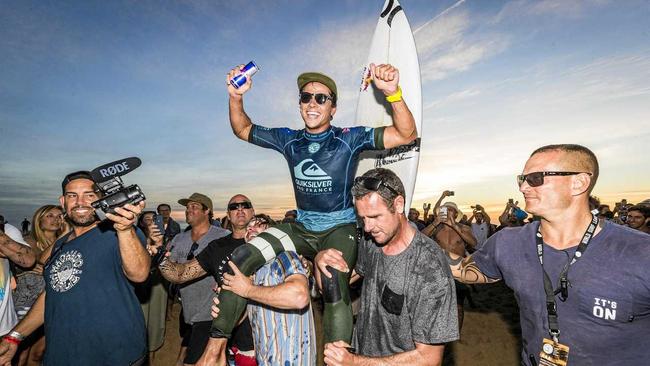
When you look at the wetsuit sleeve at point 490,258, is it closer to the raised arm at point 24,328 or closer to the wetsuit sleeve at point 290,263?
the wetsuit sleeve at point 290,263

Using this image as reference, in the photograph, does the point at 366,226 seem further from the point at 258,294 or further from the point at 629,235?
the point at 629,235

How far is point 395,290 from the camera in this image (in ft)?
8.39

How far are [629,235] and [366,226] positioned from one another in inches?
71.8

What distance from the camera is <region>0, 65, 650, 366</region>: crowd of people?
2330mm

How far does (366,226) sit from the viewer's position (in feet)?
8.63

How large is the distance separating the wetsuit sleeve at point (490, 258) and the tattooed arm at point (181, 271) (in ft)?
11.3

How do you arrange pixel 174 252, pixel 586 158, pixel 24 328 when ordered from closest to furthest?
pixel 586 158 < pixel 24 328 < pixel 174 252

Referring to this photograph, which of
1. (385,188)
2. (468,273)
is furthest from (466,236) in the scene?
(385,188)

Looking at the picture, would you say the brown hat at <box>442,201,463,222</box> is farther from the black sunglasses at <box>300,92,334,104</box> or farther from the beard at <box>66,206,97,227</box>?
the beard at <box>66,206,97,227</box>

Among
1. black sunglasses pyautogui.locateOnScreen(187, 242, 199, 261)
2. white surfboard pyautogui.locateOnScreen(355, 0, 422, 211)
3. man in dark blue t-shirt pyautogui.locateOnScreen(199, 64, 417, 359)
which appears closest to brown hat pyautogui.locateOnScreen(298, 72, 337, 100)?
man in dark blue t-shirt pyautogui.locateOnScreen(199, 64, 417, 359)

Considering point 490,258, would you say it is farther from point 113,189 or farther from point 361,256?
point 113,189

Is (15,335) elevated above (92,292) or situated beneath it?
situated beneath

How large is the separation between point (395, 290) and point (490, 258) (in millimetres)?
1044

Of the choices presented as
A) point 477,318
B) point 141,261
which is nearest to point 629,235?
point 141,261
